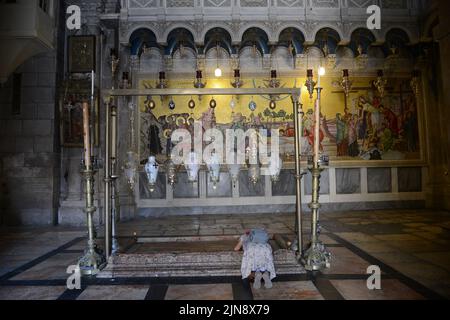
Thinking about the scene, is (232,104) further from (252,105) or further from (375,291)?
(375,291)

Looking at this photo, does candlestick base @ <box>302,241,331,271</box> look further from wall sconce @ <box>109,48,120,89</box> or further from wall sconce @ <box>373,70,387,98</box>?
wall sconce @ <box>109,48,120,89</box>

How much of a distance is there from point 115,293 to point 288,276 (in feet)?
5.74

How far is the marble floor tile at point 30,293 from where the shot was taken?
300 centimetres

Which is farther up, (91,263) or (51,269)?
(91,263)

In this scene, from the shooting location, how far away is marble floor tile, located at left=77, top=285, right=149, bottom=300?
297 centimetres

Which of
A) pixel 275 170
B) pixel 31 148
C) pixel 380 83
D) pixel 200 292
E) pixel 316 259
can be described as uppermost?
pixel 380 83

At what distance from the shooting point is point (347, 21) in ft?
26.2

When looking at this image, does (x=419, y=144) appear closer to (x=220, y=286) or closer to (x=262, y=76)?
(x=262, y=76)

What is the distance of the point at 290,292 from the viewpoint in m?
3.04

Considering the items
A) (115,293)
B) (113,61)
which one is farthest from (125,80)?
(115,293)

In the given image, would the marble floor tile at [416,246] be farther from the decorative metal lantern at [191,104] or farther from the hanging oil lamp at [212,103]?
the decorative metal lantern at [191,104]

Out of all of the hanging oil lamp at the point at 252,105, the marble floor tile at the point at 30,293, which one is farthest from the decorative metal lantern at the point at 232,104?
the marble floor tile at the point at 30,293

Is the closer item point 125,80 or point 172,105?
point 125,80
